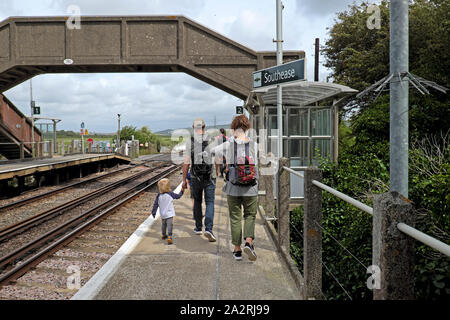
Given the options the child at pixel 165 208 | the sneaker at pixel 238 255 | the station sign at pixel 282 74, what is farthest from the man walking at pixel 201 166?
the station sign at pixel 282 74

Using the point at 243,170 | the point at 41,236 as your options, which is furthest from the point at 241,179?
the point at 41,236

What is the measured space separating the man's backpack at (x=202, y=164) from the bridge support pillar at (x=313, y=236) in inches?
84.2

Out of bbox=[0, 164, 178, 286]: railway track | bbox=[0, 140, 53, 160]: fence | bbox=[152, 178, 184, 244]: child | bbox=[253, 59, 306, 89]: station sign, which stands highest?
bbox=[253, 59, 306, 89]: station sign

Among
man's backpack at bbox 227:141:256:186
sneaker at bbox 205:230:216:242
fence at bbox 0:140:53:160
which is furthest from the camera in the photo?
fence at bbox 0:140:53:160

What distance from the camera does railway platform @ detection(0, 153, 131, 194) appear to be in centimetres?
1278

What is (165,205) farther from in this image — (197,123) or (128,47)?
(128,47)

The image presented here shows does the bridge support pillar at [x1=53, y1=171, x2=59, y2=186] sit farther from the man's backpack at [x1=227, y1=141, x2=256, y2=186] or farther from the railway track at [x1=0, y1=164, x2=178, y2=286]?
the man's backpack at [x1=227, y1=141, x2=256, y2=186]

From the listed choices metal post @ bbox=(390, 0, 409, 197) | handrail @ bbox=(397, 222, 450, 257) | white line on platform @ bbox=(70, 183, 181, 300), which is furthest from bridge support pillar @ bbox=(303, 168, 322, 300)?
white line on platform @ bbox=(70, 183, 181, 300)

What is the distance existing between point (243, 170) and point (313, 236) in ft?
4.34

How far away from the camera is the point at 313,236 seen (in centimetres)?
348

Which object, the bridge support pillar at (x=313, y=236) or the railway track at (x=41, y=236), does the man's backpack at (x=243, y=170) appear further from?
the railway track at (x=41, y=236)

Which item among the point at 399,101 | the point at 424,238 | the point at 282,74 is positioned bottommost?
the point at 424,238

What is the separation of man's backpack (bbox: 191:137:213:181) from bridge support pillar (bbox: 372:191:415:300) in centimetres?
362

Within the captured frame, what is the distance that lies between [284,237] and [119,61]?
12543mm
